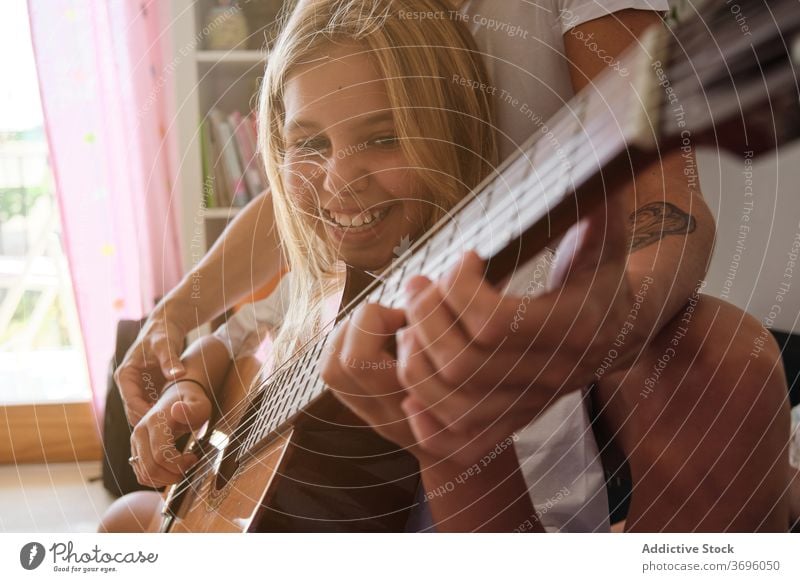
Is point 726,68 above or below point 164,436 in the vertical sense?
above

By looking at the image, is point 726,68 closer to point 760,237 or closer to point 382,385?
point 760,237

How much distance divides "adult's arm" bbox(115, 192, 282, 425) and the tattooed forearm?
20cm

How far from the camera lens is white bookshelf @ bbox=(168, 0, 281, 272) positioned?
427 mm

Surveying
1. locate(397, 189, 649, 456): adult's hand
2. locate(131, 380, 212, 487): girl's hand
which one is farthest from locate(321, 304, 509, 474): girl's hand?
locate(131, 380, 212, 487): girl's hand

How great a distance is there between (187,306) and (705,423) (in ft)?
1.01

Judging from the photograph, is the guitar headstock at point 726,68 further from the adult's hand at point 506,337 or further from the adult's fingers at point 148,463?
the adult's fingers at point 148,463

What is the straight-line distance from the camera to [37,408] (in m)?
0.48

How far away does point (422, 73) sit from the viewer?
405mm

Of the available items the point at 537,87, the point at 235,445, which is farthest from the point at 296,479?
the point at 537,87

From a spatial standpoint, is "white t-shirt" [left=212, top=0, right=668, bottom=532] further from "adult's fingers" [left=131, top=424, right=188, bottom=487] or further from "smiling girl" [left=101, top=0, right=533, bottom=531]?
"adult's fingers" [left=131, top=424, right=188, bottom=487]

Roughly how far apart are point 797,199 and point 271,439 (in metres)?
0.33
